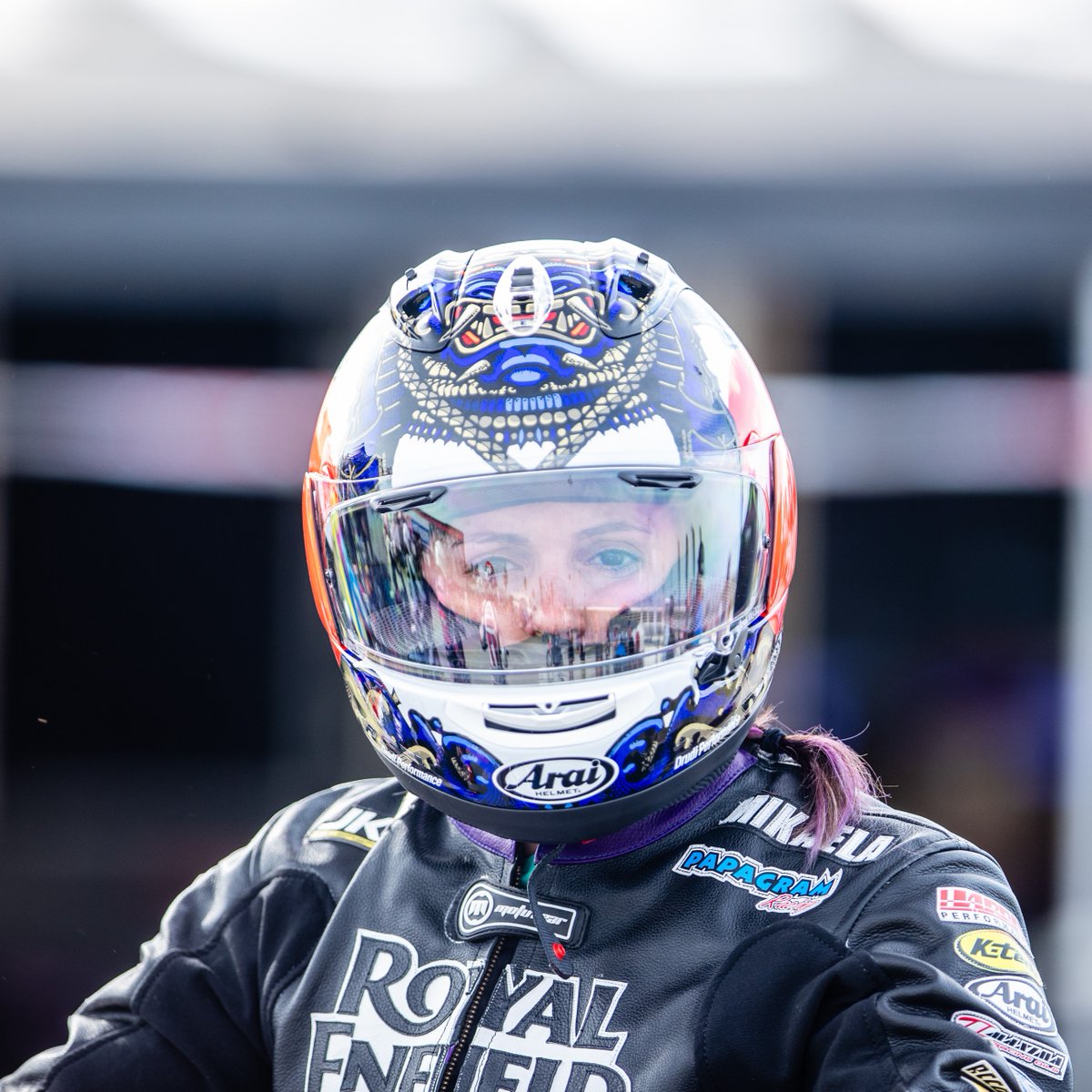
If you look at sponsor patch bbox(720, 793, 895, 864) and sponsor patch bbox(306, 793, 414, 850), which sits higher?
sponsor patch bbox(720, 793, 895, 864)

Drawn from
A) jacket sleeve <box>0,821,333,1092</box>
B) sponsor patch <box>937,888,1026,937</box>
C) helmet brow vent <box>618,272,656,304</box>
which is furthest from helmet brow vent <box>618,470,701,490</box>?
jacket sleeve <box>0,821,333,1092</box>

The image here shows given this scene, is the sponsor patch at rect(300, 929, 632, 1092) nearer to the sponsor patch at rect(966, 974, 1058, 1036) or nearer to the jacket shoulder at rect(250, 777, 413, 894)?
the jacket shoulder at rect(250, 777, 413, 894)

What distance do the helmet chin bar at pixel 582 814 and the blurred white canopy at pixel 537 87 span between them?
12.1 ft

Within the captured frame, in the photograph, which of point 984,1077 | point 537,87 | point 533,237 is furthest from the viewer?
point 537,87

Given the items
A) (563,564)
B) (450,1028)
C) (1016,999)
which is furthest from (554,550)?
(1016,999)

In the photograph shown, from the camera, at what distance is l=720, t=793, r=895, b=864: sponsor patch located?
133cm

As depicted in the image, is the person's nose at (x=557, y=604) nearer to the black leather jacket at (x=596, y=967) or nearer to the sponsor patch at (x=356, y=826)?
the black leather jacket at (x=596, y=967)

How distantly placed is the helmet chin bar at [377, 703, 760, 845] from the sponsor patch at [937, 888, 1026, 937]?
26 cm

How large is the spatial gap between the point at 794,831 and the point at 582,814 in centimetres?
21

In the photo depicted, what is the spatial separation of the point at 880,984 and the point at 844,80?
4.19m

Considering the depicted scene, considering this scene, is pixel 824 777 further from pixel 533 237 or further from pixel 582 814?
pixel 533 237

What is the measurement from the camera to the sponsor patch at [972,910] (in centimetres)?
125

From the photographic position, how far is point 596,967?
133 cm

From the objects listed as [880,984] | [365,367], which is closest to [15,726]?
[365,367]
